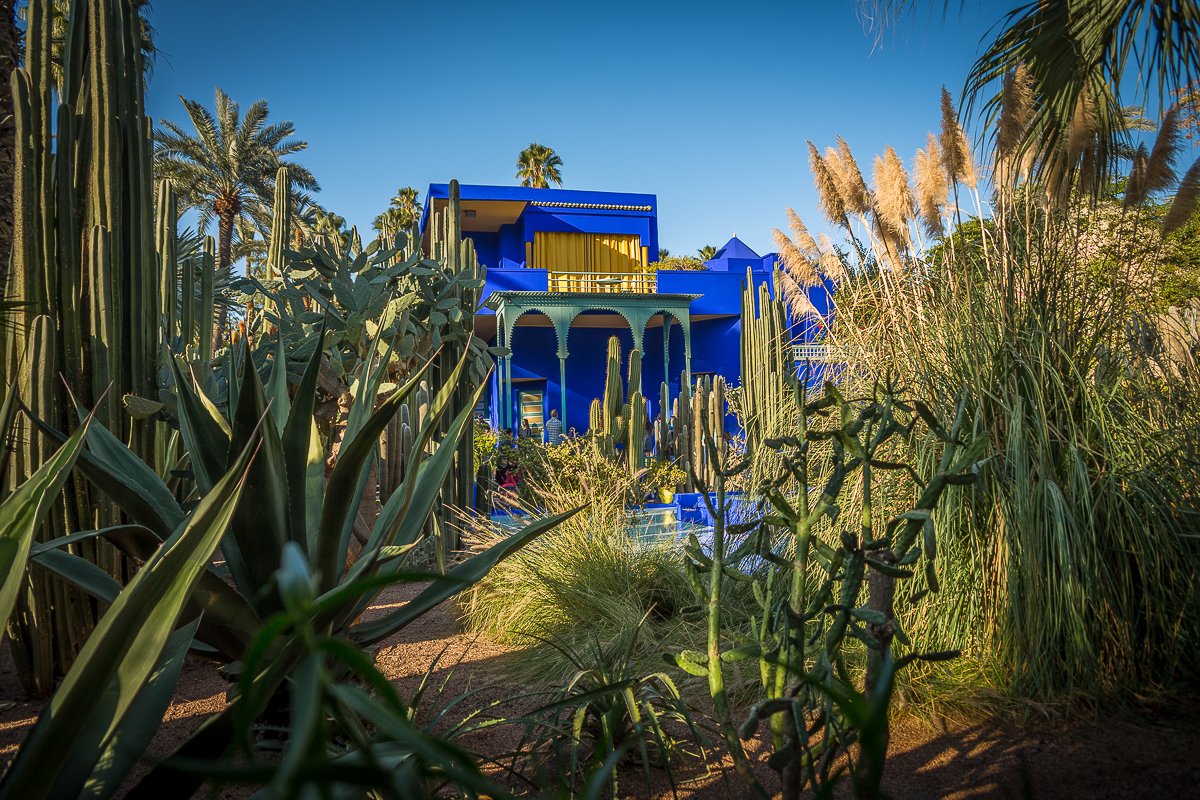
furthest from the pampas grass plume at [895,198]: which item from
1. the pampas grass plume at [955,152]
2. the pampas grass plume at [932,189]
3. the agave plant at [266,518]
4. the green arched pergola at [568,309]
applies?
the green arched pergola at [568,309]

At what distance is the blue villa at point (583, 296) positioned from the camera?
19.9m

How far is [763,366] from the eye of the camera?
25.2 feet

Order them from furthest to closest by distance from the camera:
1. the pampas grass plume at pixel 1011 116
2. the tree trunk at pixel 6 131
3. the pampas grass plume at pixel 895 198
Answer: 1. the pampas grass plume at pixel 895 198
2. the pampas grass plume at pixel 1011 116
3. the tree trunk at pixel 6 131

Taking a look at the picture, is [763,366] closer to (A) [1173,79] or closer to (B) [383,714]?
(A) [1173,79]

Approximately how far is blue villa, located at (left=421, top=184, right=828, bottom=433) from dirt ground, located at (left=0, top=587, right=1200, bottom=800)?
1631 cm

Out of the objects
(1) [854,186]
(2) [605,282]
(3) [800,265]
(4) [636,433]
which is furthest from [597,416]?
(2) [605,282]

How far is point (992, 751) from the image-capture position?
239 centimetres

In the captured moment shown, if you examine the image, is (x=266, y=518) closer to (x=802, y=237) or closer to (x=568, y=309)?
(x=802, y=237)

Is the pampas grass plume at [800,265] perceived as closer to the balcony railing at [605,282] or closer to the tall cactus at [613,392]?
the tall cactus at [613,392]

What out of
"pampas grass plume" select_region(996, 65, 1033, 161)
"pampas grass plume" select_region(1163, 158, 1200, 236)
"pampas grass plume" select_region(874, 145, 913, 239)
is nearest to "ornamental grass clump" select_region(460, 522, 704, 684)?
"pampas grass plume" select_region(874, 145, 913, 239)

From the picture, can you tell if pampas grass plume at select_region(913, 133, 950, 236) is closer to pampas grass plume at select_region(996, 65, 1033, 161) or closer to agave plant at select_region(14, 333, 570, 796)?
pampas grass plume at select_region(996, 65, 1033, 161)

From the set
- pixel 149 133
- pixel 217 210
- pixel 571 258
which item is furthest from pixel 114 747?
pixel 217 210

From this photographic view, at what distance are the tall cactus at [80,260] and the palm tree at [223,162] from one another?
19789 millimetres

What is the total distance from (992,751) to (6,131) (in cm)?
500
